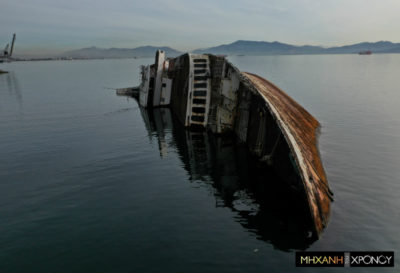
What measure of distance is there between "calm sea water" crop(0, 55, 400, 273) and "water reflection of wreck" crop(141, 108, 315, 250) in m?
0.10

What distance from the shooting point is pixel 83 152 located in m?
32.0

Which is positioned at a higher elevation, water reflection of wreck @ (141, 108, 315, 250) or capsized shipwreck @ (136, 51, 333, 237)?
capsized shipwreck @ (136, 51, 333, 237)

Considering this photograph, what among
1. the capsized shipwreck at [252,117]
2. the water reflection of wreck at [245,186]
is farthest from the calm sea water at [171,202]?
the capsized shipwreck at [252,117]

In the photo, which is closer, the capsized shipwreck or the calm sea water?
the calm sea water

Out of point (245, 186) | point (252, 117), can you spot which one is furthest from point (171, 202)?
point (252, 117)

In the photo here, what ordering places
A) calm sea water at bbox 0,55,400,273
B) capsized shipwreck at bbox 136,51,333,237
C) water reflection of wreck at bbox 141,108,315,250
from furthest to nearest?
capsized shipwreck at bbox 136,51,333,237
water reflection of wreck at bbox 141,108,315,250
calm sea water at bbox 0,55,400,273

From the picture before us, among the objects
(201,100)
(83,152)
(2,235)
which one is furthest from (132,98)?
(2,235)

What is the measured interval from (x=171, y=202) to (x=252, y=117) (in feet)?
47.3

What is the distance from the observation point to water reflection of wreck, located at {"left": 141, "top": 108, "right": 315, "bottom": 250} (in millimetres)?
17453

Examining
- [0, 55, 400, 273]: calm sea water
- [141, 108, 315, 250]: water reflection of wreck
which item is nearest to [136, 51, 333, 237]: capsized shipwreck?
[141, 108, 315, 250]: water reflection of wreck

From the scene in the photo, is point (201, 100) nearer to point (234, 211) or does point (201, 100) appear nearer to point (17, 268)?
point (234, 211)

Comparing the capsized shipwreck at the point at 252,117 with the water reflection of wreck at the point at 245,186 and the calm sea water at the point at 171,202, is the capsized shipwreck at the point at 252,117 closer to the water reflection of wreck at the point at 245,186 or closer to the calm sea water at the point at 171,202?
the water reflection of wreck at the point at 245,186

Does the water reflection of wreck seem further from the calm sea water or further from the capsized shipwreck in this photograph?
the capsized shipwreck

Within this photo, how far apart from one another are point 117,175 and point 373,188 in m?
20.1
